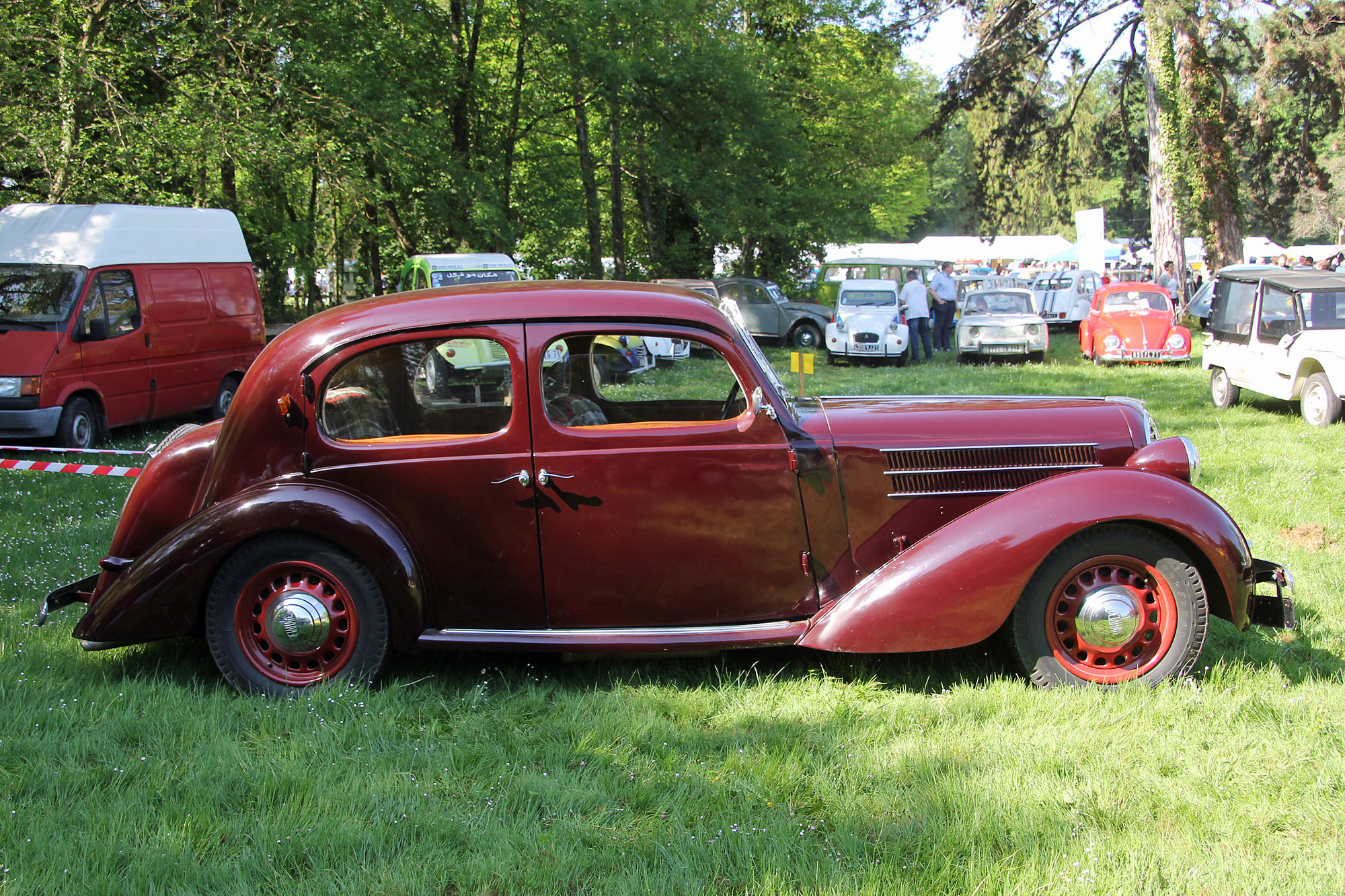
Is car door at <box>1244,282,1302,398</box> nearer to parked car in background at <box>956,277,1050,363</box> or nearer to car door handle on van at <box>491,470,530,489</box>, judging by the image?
parked car in background at <box>956,277,1050,363</box>

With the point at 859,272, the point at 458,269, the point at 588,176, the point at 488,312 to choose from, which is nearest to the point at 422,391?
the point at 488,312

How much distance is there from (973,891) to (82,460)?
9084 millimetres

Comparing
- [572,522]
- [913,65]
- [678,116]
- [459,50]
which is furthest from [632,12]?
[913,65]

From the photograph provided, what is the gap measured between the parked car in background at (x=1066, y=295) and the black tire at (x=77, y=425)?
2265cm

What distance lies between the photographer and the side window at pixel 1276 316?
10.7 m

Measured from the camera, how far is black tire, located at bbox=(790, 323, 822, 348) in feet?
76.6

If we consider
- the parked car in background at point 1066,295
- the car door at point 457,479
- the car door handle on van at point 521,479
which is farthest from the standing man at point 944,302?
the car door handle on van at point 521,479

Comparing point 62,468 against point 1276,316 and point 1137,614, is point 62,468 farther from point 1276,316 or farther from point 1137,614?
point 1276,316

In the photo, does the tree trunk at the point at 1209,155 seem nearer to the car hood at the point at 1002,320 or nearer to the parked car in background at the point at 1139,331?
the parked car in background at the point at 1139,331

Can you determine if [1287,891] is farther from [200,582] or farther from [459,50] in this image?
[459,50]

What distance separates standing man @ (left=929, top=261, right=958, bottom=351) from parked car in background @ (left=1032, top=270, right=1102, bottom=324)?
4.67 meters

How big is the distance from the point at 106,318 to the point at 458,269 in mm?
6949

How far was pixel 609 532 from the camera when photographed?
154 inches

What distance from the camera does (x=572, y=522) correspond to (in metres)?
3.91
